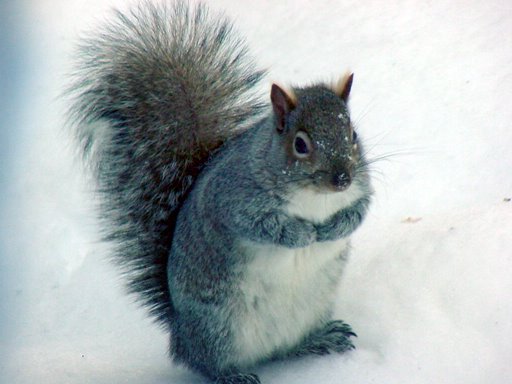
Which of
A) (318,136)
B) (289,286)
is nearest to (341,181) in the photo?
(318,136)

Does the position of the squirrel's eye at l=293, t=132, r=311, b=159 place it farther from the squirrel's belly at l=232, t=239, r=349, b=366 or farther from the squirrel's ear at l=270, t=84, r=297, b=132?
the squirrel's belly at l=232, t=239, r=349, b=366

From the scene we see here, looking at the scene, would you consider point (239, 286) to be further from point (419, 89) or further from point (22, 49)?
point (22, 49)

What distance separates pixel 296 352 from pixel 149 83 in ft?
3.37

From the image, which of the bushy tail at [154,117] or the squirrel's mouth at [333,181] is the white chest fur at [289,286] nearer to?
the squirrel's mouth at [333,181]

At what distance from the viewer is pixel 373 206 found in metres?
3.36

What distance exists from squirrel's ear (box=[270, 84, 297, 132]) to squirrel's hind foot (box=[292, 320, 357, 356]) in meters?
0.73

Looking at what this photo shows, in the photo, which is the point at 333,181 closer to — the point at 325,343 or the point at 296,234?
the point at 296,234

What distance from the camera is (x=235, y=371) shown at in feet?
8.57

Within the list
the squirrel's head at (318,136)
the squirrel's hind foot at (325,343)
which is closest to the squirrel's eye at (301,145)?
the squirrel's head at (318,136)

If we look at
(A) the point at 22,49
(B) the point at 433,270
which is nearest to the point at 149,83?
(B) the point at 433,270

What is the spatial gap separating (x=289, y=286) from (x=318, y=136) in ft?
1.62

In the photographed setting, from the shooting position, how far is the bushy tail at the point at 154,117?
2750 millimetres

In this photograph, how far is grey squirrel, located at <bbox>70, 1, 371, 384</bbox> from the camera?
93.9 inches

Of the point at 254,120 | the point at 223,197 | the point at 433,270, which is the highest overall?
the point at 254,120
